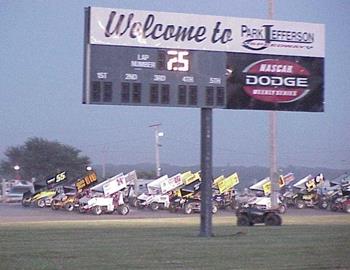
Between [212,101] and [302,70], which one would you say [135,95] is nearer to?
[212,101]

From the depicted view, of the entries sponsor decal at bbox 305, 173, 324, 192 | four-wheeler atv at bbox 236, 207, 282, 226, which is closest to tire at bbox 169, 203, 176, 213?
sponsor decal at bbox 305, 173, 324, 192

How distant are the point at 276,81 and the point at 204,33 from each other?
3104mm

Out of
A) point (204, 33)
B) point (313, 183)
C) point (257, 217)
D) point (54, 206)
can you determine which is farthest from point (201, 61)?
point (313, 183)

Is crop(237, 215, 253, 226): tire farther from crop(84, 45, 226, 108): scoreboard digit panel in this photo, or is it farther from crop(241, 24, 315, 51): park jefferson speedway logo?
crop(84, 45, 226, 108): scoreboard digit panel

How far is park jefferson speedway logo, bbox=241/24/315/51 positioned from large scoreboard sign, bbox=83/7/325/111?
0.11 feet

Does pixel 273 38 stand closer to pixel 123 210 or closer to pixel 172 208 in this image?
pixel 123 210

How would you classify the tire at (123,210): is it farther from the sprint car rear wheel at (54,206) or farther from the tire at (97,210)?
the sprint car rear wheel at (54,206)

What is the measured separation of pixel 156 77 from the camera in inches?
1121

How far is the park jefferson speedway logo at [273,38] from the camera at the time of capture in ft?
99.6

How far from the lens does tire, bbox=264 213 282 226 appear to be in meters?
40.8

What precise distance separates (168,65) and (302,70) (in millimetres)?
5182

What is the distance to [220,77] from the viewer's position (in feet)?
97.2

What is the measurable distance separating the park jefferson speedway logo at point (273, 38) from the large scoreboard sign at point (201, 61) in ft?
0.11

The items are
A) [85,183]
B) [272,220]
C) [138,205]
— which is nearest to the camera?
[272,220]
